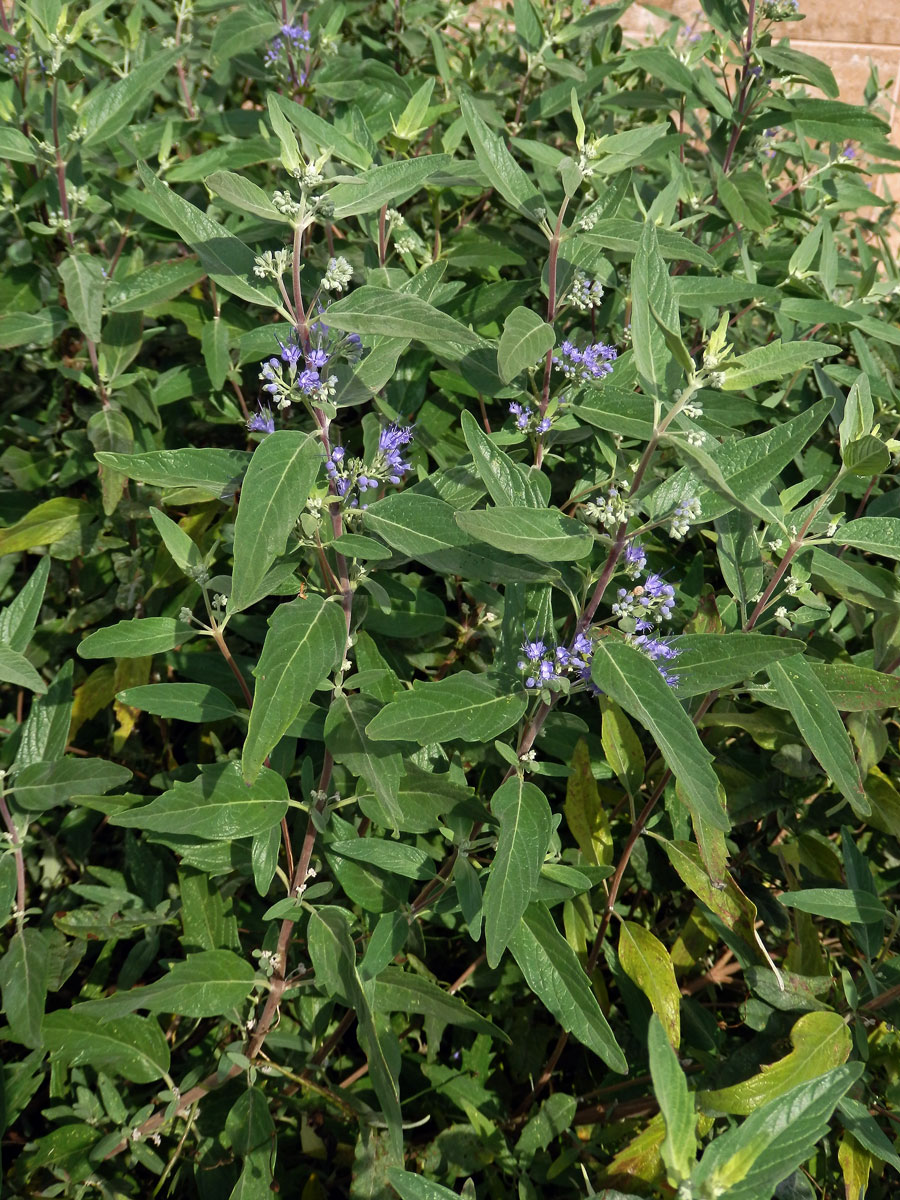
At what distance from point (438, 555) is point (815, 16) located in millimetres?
4702

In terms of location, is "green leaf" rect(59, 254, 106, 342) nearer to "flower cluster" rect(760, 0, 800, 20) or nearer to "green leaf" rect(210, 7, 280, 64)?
"green leaf" rect(210, 7, 280, 64)

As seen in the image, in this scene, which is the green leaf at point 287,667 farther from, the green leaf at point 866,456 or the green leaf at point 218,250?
the green leaf at point 866,456

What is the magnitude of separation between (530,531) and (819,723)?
58cm

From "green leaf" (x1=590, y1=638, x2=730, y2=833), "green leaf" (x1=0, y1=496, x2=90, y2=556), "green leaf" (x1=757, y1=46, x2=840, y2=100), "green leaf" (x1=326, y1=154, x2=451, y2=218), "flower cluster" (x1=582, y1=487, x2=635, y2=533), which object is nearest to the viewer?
"green leaf" (x1=590, y1=638, x2=730, y2=833)

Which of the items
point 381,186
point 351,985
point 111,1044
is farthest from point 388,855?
point 381,186

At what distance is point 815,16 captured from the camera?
4.64 metres

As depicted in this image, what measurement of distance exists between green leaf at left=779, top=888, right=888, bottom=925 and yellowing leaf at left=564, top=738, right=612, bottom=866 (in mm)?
372

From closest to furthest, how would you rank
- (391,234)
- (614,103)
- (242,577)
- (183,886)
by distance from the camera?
1. (242,577)
2. (183,886)
3. (391,234)
4. (614,103)

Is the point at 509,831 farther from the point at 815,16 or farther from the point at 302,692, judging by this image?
the point at 815,16

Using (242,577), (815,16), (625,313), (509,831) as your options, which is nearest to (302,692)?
(242,577)

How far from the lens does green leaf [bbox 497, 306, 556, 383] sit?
1.45 m

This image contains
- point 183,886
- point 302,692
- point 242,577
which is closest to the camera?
point 242,577

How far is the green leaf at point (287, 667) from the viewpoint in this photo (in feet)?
4.28

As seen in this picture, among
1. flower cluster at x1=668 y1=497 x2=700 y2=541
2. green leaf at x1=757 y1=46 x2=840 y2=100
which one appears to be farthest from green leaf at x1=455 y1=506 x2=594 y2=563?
green leaf at x1=757 y1=46 x2=840 y2=100
